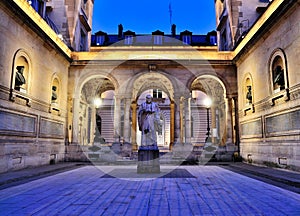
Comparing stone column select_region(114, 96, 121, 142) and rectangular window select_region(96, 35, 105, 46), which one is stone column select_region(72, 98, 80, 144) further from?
rectangular window select_region(96, 35, 105, 46)

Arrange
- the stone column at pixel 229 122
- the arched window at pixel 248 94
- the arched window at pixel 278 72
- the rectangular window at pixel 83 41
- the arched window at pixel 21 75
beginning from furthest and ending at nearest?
1. the rectangular window at pixel 83 41
2. the stone column at pixel 229 122
3. the arched window at pixel 248 94
4. the arched window at pixel 21 75
5. the arched window at pixel 278 72

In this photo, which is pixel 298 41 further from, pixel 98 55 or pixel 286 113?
pixel 98 55

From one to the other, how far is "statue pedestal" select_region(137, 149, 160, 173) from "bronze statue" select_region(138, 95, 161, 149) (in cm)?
35

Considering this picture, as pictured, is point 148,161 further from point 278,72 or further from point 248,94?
point 248,94

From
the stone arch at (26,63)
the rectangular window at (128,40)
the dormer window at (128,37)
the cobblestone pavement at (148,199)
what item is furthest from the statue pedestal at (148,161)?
the rectangular window at (128,40)

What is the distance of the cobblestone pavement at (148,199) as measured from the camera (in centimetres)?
457

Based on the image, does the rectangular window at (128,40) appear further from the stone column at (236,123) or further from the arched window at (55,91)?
the stone column at (236,123)

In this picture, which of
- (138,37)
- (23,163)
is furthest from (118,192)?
(138,37)

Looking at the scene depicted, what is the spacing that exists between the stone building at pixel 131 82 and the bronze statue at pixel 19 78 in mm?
56

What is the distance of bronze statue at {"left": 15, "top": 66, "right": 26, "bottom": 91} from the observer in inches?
429

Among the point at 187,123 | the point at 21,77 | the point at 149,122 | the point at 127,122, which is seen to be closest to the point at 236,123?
the point at 187,123

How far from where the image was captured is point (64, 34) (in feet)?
61.1

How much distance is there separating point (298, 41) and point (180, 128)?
920 centimetres

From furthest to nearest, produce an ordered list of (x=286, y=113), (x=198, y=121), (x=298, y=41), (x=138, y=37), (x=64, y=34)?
(x=198, y=121), (x=138, y=37), (x=64, y=34), (x=286, y=113), (x=298, y=41)
